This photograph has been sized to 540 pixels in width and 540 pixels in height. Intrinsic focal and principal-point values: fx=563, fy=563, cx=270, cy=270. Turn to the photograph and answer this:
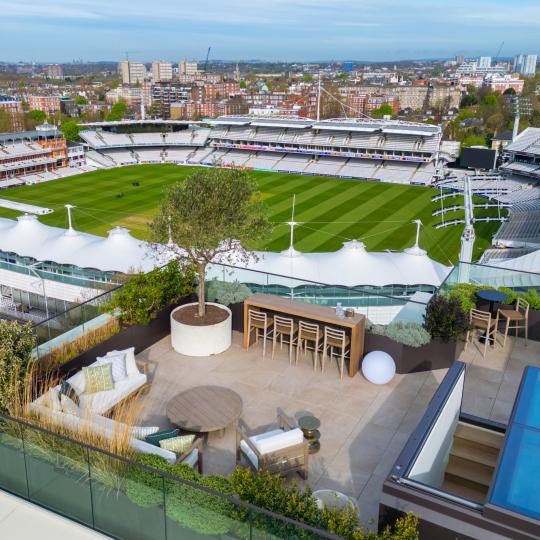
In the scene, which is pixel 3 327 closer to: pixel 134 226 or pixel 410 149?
pixel 134 226

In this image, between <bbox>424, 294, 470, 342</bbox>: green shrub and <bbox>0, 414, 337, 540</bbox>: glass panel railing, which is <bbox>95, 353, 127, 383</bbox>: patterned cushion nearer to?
<bbox>0, 414, 337, 540</bbox>: glass panel railing

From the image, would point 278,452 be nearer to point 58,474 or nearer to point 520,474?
point 58,474

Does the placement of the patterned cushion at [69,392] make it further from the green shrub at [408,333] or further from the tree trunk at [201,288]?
the green shrub at [408,333]

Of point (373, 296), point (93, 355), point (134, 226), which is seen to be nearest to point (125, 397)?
point (93, 355)

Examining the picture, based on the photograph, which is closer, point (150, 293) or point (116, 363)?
point (116, 363)

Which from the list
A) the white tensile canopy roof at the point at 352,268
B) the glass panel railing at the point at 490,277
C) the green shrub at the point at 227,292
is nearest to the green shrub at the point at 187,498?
the green shrub at the point at 227,292

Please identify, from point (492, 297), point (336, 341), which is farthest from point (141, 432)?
point (492, 297)
